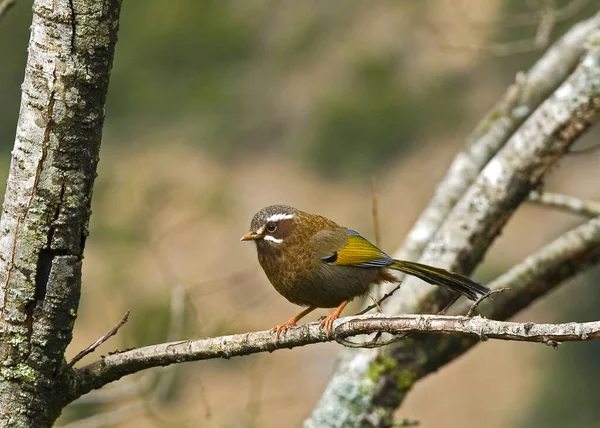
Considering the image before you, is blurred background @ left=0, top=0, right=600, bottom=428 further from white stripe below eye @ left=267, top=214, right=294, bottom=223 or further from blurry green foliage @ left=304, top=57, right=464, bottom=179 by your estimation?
white stripe below eye @ left=267, top=214, right=294, bottom=223

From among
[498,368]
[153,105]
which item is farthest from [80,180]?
[153,105]

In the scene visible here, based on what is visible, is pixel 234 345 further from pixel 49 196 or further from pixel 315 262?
pixel 315 262

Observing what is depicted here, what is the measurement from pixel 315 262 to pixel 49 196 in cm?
163

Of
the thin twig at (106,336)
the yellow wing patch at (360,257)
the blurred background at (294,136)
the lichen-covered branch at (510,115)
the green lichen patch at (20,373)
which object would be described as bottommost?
the green lichen patch at (20,373)

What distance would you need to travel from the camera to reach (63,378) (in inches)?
116

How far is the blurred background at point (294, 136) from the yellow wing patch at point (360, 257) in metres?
10.3

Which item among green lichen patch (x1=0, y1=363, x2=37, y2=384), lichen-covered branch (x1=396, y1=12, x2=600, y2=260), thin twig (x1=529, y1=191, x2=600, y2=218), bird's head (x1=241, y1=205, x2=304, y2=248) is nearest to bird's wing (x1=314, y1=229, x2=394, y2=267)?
bird's head (x1=241, y1=205, x2=304, y2=248)

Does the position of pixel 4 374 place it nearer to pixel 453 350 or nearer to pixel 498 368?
pixel 453 350

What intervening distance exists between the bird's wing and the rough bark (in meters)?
1.52

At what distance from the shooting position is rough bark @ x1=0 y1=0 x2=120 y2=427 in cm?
262

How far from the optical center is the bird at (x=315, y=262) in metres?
3.99

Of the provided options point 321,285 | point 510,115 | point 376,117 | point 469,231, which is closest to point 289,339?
point 321,285

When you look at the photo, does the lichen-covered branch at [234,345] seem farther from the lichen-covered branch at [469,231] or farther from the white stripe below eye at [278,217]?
the lichen-covered branch at [469,231]

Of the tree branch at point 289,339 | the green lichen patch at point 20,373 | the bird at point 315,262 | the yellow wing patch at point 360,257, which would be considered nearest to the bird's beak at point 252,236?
the bird at point 315,262
